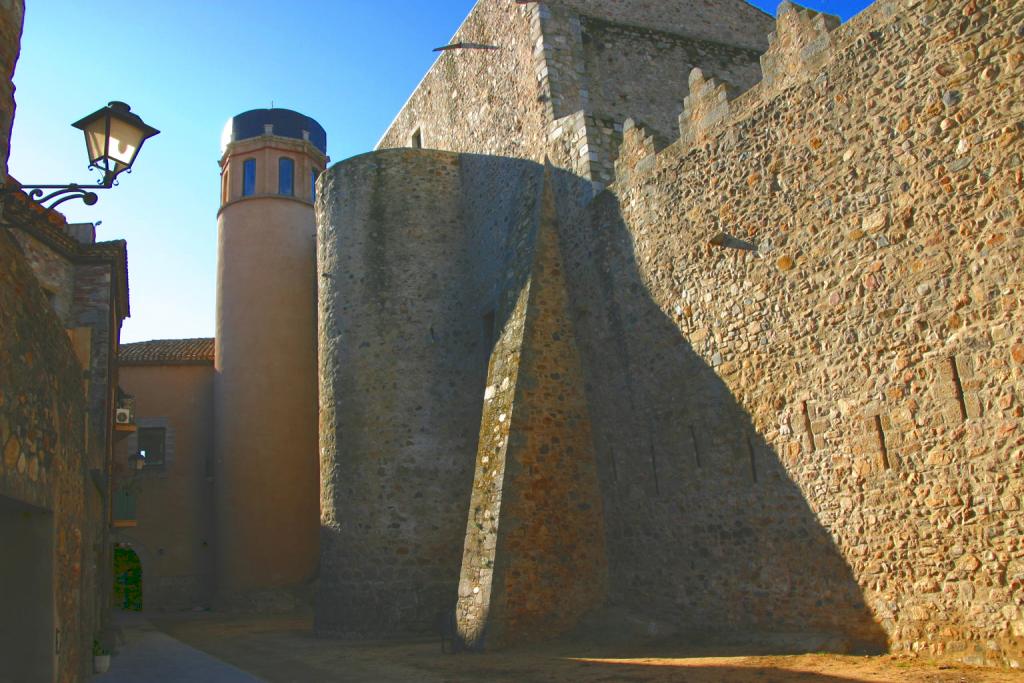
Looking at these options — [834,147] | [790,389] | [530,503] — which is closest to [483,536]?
[530,503]

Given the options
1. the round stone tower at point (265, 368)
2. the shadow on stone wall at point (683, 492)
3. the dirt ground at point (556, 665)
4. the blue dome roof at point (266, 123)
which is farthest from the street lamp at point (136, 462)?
the shadow on stone wall at point (683, 492)

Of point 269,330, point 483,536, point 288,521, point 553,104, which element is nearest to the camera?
point 483,536

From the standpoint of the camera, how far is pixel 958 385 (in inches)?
257

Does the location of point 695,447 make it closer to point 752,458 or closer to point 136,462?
point 752,458

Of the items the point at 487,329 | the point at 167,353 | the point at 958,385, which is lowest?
the point at 958,385

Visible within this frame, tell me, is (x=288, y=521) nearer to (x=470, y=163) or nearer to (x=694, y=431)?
(x=470, y=163)

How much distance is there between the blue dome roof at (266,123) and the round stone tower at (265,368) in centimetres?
6

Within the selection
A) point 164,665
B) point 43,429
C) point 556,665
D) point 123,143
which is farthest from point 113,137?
point 164,665

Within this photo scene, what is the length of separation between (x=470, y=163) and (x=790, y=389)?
8406 millimetres

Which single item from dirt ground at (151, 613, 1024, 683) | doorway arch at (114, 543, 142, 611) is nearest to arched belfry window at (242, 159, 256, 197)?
doorway arch at (114, 543, 142, 611)

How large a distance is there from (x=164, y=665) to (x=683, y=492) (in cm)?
665

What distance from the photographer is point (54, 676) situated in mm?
4469

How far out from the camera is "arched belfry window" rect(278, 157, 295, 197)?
2091 centimetres

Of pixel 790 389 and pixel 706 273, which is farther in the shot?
pixel 706 273
